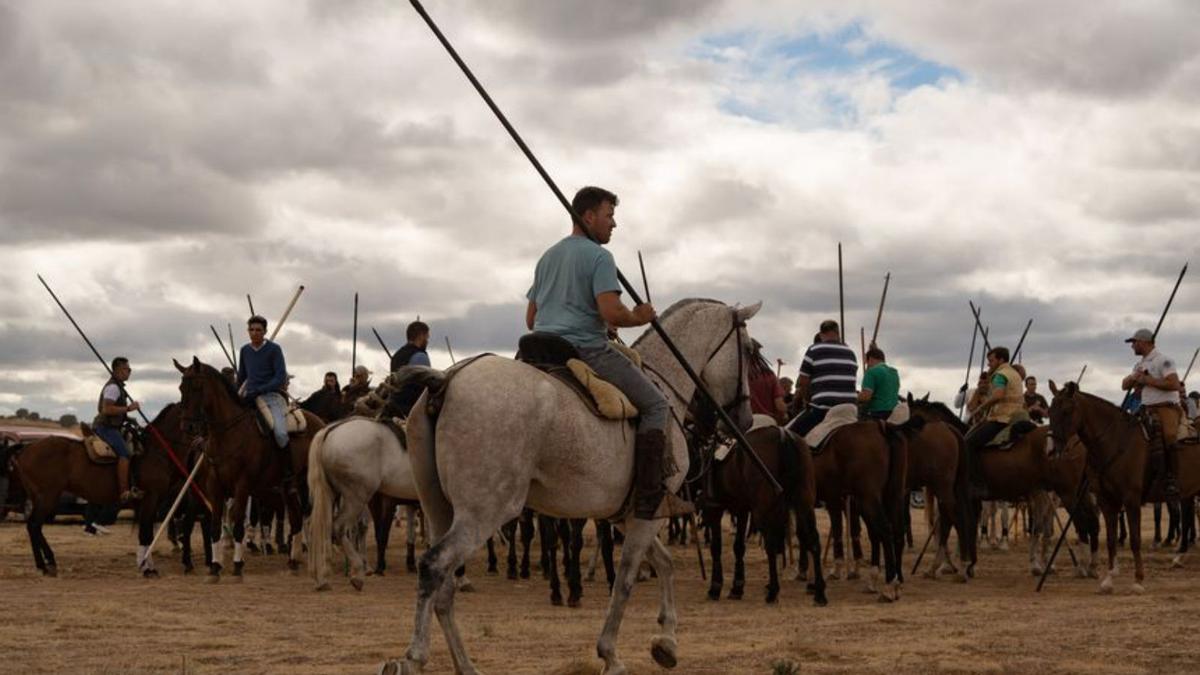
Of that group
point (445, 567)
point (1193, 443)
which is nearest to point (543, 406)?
point (445, 567)

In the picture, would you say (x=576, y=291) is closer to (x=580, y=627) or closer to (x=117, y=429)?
(x=580, y=627)

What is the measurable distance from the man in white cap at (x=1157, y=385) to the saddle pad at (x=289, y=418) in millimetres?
10121

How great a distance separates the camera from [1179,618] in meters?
13.1

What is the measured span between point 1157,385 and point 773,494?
4.83 meters

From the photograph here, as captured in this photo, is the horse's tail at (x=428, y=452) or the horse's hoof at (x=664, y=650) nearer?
the horse's tail at (x=428, y=452)

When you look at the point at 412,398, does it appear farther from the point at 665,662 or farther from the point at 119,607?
the point at 119,607

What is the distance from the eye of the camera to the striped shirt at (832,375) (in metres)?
17.1

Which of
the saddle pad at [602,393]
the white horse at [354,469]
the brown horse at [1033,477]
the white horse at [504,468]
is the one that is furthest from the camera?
the brown horse at [1033,477]

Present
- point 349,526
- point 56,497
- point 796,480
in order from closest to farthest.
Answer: point 796,480
point 349,526
point 56,497

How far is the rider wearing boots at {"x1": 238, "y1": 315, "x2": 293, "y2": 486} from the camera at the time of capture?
1898cm

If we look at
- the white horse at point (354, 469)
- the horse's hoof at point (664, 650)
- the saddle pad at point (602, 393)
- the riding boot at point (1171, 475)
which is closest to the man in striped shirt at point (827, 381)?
the riding boot at point (1171, 475)

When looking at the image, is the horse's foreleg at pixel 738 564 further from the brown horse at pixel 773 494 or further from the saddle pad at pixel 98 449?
the saddle pad at pixel 98 449

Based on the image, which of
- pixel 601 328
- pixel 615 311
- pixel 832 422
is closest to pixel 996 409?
pixel 832 422

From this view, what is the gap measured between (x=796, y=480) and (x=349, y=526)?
521cm
